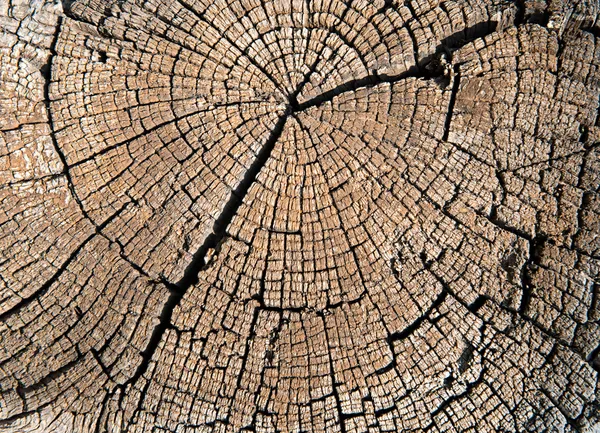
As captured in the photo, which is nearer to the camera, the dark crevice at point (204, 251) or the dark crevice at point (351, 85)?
the dark crevice at point (204, 251)

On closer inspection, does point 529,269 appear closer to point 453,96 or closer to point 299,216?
point 453,96

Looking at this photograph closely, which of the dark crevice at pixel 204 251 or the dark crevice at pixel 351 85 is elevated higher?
the dark crevice at pixel 351 85

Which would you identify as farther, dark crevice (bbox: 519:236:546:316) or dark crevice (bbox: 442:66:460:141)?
dark crevice (bbox: 442:66:460:141)

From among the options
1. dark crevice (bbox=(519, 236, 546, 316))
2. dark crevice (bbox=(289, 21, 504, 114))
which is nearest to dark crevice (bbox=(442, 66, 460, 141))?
dark crevice (bbox=(289, 21, 504, 114))

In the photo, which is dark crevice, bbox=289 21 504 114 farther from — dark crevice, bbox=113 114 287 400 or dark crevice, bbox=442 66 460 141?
dark crevice, bbox=113 114 287 400

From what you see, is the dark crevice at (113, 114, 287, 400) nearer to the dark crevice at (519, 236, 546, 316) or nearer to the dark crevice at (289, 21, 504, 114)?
the dark crevice at (289, 21, 504, 114)

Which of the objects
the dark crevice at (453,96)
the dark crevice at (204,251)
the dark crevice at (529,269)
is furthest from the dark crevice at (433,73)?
the dark crevice at (529,269)

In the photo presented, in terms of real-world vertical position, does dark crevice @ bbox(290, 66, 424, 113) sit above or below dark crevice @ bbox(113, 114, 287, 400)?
above

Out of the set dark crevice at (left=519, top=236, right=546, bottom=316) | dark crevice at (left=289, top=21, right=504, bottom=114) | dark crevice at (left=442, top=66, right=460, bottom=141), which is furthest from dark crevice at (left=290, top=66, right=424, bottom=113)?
dark crevice at (left=519, top=236, right=546, bottom=316)

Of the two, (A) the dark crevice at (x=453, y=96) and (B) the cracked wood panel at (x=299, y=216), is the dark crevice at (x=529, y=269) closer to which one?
(B) the cracked wood panel at (x=299, y=216)

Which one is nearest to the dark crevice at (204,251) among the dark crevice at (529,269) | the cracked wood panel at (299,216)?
the cracked wood panel at (299,216)
